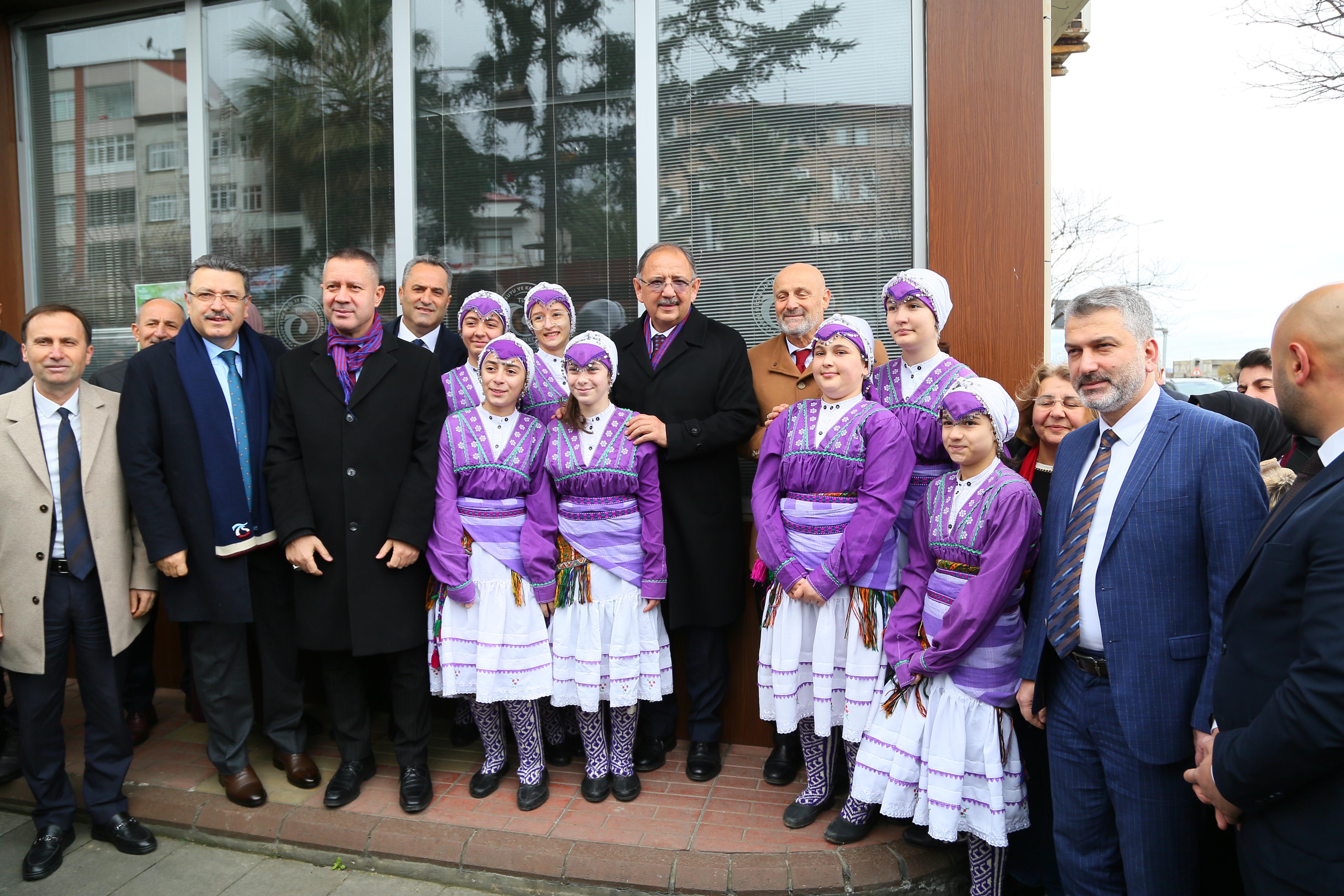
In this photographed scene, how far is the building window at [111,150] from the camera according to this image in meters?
5.24

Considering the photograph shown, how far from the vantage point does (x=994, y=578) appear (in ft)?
8.43

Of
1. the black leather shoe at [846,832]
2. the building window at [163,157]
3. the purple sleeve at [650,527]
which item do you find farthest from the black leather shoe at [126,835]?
the building window at [163,157]

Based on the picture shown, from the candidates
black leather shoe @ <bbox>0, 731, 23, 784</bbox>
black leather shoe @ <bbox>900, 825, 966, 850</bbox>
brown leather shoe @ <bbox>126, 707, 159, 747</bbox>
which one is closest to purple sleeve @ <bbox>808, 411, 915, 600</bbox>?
black leather shoe @ <bbox>900, 825, 966, 850</bbox>

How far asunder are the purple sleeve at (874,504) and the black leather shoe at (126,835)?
2.84 metres

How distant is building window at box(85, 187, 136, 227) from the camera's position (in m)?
5.24

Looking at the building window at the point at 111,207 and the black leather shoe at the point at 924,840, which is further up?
the building window at the point at 111,207

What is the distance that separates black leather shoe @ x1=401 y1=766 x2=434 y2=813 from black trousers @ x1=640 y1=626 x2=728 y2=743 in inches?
37.8

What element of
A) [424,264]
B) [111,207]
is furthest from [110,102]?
[424,264]

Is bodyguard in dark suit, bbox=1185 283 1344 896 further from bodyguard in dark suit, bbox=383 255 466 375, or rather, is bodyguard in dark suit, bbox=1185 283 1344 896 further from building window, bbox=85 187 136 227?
building window, bbox=85 187 136 227

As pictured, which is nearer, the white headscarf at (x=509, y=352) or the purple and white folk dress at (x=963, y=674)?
the purple and white folk dress at (x=963, y=674)

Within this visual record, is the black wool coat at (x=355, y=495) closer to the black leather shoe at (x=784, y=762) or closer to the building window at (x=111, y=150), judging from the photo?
the black leather shoe at (x=784, y=762)

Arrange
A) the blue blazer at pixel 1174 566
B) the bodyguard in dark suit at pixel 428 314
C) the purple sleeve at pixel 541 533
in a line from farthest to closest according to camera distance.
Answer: the bodyguard in dark suit at pixel 428 314
the purple sleeve at pixel 541 533
the blue blazer at pixel 1174 566

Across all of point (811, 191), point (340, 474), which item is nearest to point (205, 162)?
point (340, 474)

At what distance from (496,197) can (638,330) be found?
4.97 ft
